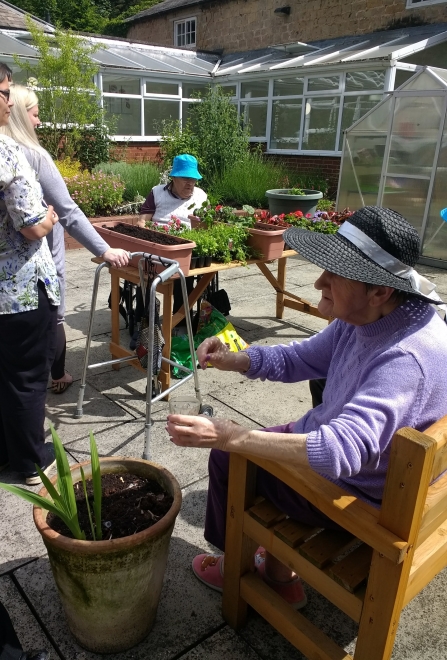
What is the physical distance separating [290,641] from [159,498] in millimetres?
651

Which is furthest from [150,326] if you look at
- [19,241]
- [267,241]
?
[267,241]

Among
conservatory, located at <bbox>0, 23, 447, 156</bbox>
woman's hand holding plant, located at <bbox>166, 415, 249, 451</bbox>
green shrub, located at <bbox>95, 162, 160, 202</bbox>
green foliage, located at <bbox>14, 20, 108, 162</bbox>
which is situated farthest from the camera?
conservatory, located at <bbox>0, 23, 447, 156</bbox>

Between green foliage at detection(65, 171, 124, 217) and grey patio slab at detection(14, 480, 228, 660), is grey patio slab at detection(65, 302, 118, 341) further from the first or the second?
green foliage at detection(65, 171, 124, 217)

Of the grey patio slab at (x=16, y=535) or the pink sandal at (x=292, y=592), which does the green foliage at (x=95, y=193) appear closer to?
the grey patio slab at (x=16, y=535)

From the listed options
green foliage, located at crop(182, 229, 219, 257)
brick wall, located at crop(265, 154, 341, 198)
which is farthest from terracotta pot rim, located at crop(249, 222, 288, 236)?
brick wall, located at crop(265, 154, 341, 198)

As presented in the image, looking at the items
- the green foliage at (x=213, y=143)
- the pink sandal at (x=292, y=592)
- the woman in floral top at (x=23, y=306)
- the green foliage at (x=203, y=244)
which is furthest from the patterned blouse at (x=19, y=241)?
the green foliage at (x=213, y=143)

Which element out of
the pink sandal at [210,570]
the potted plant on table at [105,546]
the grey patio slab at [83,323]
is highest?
the potted plant on table at [105,546]

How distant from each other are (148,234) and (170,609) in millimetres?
2536

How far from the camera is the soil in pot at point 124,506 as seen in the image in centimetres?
177

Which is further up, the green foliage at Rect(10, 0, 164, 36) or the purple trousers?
the green foliage at Rect(10, 0, 164, 36)

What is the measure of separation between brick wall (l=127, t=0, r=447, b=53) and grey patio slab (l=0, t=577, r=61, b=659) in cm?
1446

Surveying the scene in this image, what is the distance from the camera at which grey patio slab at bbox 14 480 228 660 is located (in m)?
1.83

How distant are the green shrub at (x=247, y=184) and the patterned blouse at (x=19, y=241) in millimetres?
8062

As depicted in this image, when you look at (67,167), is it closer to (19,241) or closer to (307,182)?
(307,182)
